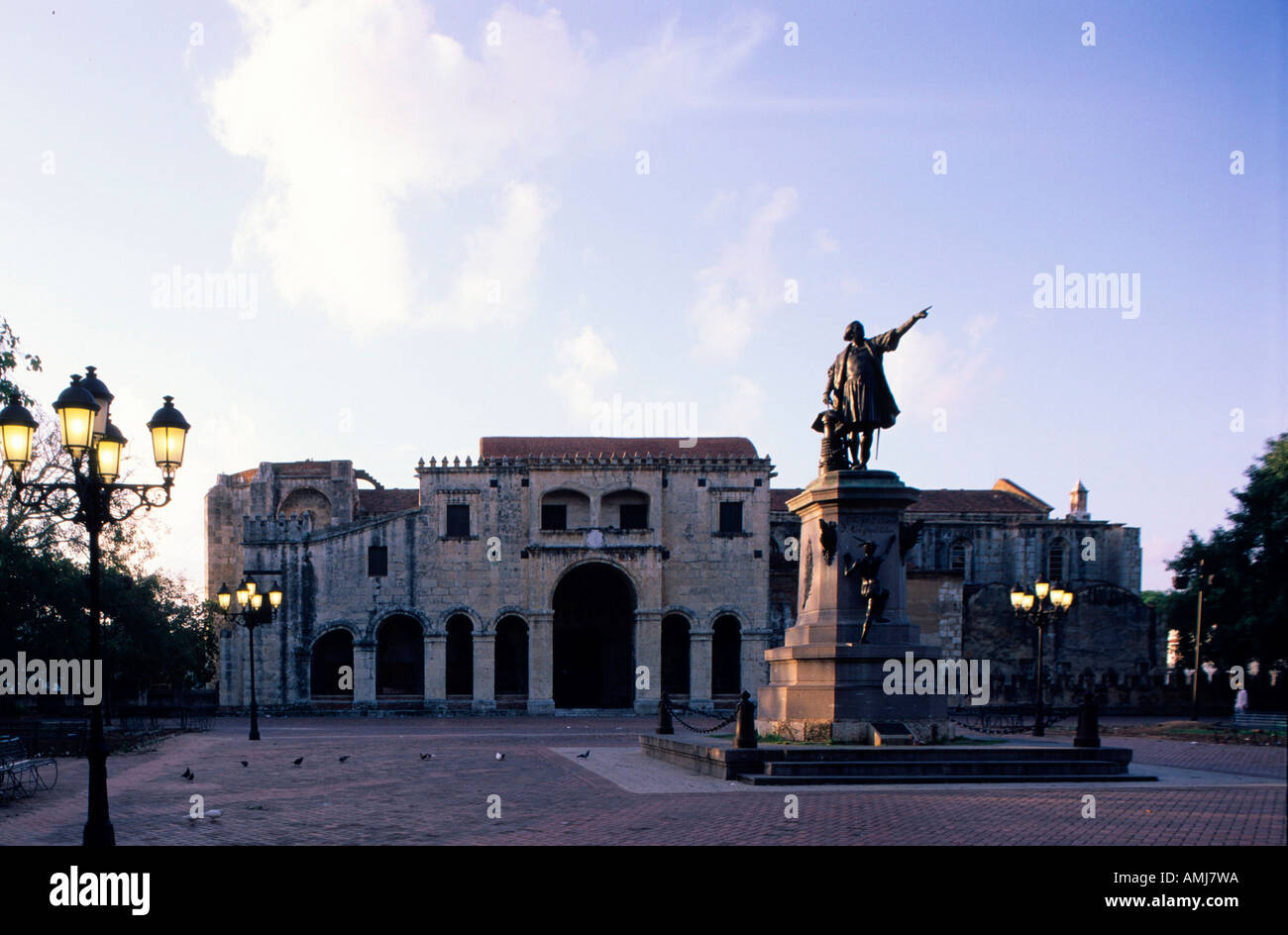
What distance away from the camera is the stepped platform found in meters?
14.3

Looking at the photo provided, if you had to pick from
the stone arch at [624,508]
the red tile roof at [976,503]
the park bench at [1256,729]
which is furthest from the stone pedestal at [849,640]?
the red tile roof at [976,503]

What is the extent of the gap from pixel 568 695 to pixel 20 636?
78.1 feet

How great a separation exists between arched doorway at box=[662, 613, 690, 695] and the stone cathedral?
0.06 metres

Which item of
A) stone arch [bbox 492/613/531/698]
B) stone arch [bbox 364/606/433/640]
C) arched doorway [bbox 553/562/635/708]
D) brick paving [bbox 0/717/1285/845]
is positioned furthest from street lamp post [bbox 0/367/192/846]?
arched doorway [bbox 553/562/635/708]

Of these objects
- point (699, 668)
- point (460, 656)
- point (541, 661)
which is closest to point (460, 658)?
point (460, 656)

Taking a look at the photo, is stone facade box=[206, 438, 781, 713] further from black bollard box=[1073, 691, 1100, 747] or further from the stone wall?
black bollard box=[1073, 691, 1100, 747]

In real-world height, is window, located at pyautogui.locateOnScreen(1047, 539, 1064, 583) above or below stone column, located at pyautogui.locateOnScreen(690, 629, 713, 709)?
above

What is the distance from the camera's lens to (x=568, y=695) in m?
48.8

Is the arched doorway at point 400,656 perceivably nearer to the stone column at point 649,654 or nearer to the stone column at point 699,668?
the stone column at point 649,654

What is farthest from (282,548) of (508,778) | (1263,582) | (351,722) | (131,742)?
(1263,582)

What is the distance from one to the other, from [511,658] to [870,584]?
34.4 metres

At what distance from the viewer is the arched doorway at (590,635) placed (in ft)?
160

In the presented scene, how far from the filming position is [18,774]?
15016 millimetres
